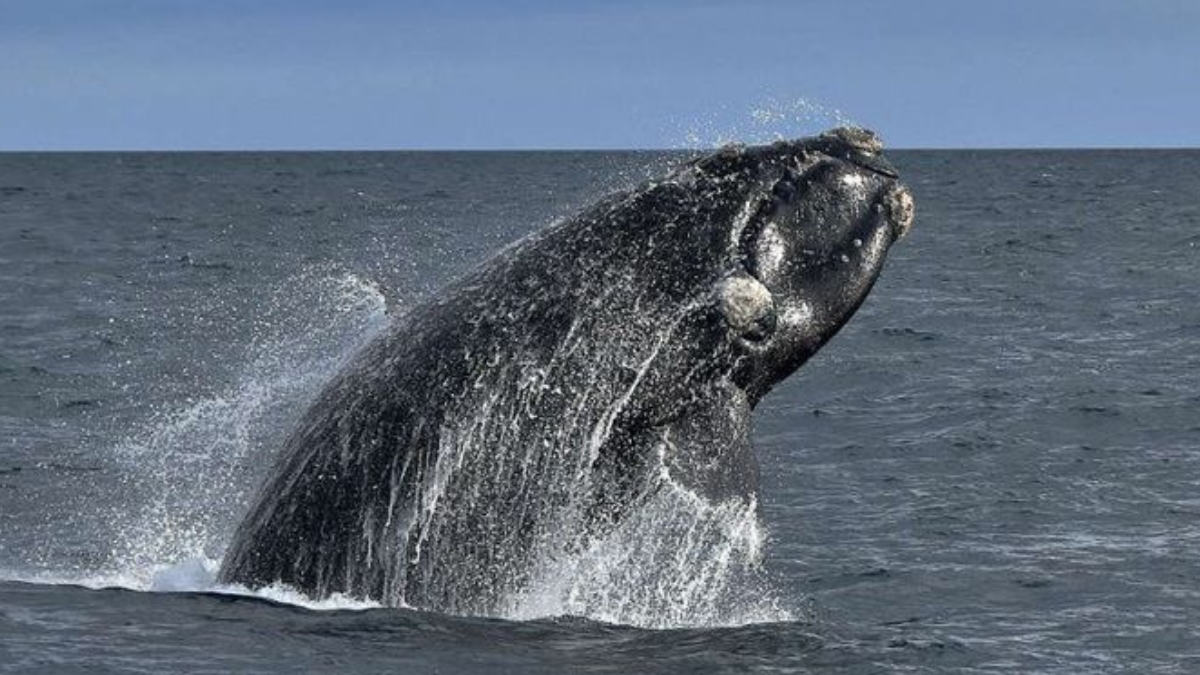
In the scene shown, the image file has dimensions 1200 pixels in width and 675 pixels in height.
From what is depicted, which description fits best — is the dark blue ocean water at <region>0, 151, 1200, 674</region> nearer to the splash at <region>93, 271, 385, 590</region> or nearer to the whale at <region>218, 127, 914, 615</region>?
the splash at <region>93, 271, 385, 590</region>

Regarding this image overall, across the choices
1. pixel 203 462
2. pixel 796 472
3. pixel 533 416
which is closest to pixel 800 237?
pixel 533 416

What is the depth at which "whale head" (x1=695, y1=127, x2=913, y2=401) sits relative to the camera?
39.9 ft

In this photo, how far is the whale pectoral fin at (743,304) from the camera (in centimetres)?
1188

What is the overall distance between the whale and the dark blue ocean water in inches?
15.0

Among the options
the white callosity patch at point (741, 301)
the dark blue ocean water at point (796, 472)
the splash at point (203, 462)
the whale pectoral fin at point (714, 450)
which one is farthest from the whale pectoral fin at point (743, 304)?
the splash at point (203, 462)

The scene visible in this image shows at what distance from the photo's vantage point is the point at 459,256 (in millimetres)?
52938

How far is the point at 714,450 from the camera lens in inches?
466

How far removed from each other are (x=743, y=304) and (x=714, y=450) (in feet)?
2.61

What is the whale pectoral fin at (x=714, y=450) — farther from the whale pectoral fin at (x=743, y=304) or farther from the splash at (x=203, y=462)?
the splash at (x=203, y=462)

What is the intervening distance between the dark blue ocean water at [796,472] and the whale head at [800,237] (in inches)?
39.2

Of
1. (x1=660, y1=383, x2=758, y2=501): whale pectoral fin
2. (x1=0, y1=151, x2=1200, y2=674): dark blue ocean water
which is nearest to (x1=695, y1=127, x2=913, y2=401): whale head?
(x1=660, y1=383, x2=758, y2=501): whale pectoral fin

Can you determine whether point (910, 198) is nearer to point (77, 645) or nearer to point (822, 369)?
point (77, 645)

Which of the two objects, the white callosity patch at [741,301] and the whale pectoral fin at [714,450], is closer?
the whale pectoral fin at [714,450]

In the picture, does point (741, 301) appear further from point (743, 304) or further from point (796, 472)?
point (796, 472)
